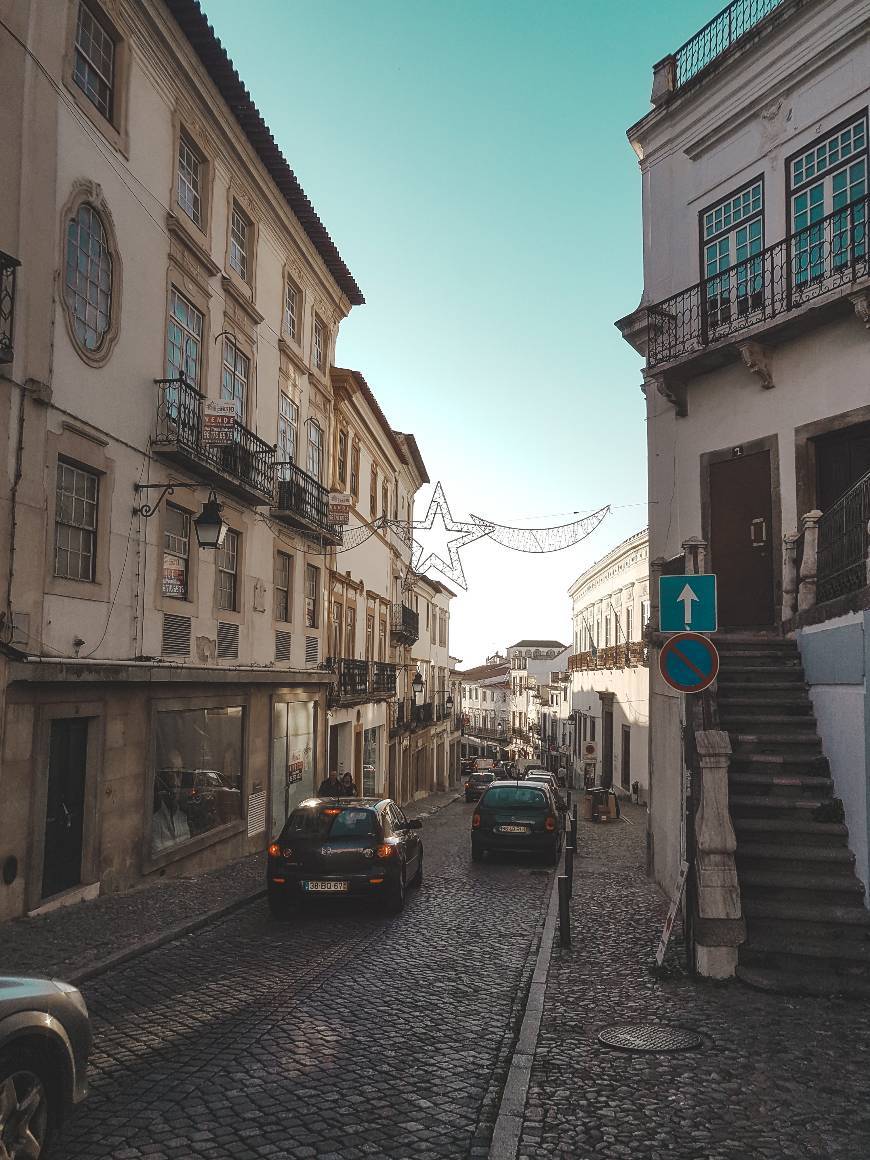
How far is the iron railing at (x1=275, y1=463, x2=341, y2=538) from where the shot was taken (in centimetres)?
1944

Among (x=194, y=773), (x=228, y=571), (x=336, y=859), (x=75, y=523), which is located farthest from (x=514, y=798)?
(x=75, y=523)

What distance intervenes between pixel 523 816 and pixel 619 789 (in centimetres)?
2134

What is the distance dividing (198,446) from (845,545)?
32.0 ft

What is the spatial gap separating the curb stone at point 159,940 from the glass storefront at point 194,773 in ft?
7.46

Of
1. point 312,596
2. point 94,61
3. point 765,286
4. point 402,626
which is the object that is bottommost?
point 312,596

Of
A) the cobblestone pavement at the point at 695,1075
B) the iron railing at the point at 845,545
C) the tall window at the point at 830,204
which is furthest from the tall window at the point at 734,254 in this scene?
the cobblestone pavement at the point at 695,1075

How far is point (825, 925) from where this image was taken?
7.98 meters

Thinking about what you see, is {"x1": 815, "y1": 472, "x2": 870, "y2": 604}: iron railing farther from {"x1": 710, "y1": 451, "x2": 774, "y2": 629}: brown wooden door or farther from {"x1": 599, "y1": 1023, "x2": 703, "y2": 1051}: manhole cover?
{"x1": 599, "y1": 1023, "x2": 703, "y2": 1051}: manhole cover

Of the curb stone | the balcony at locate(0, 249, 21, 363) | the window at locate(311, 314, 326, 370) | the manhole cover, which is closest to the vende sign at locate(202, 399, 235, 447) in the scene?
the balcony at locate(0, 249, 21, 363)

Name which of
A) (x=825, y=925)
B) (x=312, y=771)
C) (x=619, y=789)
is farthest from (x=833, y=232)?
(x=619, y=789)

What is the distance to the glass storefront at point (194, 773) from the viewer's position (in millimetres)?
14266

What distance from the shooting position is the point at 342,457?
26.7m

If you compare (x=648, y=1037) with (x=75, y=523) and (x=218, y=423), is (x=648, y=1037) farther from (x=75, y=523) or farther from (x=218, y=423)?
(x=218, y=423)

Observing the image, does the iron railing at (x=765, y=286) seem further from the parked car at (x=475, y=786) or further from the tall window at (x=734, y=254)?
the parked car at (x=475, y=786)
